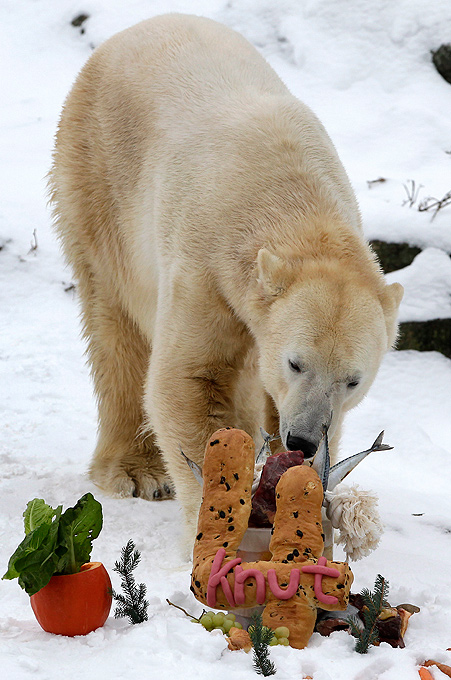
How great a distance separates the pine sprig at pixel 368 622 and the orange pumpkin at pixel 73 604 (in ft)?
2.09

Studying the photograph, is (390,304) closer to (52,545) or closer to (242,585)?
(242,585)

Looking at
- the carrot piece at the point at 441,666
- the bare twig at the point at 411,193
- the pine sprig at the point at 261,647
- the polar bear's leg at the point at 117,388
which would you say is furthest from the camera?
the bare twig at the point at 411,193

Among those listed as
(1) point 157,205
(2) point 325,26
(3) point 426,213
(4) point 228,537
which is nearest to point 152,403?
(1) point 157,205

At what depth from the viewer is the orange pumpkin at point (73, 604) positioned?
208 cm

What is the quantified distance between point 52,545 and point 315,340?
3.66ft

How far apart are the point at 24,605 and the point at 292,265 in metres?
1.47

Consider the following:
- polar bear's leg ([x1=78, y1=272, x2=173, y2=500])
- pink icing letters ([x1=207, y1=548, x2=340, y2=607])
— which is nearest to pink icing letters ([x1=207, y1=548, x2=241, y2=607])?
pink icing letters ([x1=207, y1=548, x2=340, y2=607])

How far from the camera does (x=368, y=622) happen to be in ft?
6.51

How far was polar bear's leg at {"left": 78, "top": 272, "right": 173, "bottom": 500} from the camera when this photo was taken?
15.0 feet

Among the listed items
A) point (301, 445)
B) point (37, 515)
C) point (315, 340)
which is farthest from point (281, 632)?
point (315, 340)

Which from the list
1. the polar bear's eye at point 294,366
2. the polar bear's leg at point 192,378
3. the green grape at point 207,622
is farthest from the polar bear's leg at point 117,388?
the green grape at point 207,622

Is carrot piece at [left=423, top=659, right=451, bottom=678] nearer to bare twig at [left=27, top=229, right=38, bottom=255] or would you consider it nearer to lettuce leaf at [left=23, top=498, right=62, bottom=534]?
lettuce leaf at [left=23, top=498, right=62, bottom=534]

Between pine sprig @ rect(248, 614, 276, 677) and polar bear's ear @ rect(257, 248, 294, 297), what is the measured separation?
1.41m

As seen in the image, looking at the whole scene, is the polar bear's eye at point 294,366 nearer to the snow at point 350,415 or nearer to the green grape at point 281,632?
the snow at point 350,415
